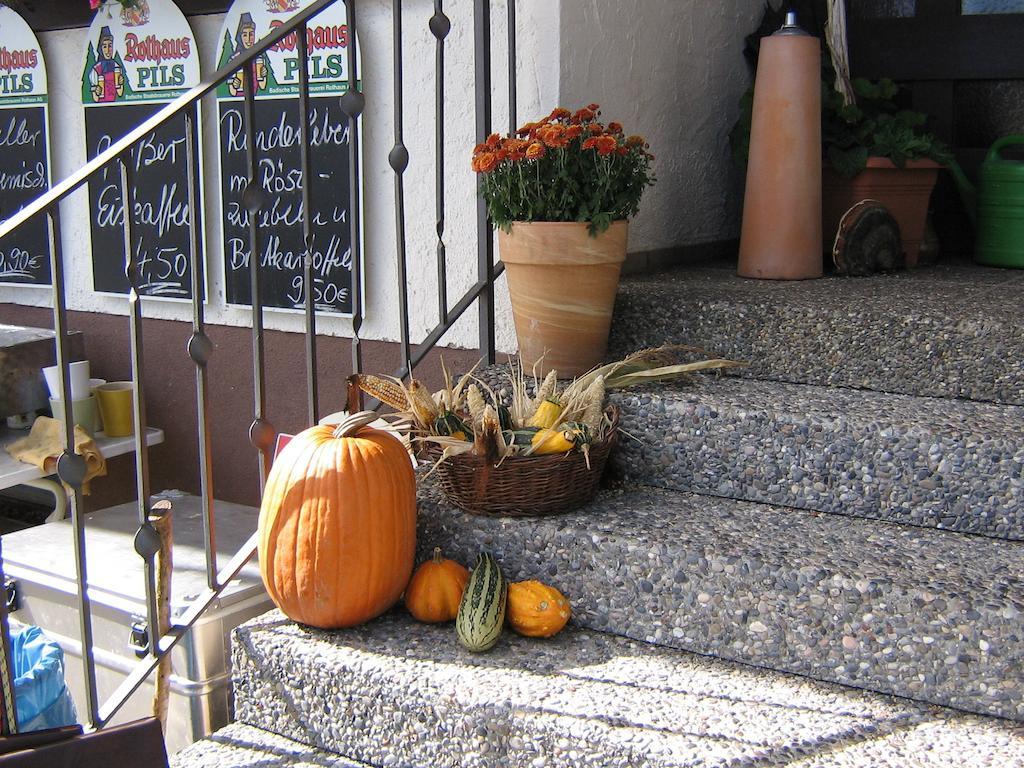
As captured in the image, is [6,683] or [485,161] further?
[485,161]

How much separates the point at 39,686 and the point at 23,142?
2.32 meters

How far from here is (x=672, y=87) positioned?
9.16 ft

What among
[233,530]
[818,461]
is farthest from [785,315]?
[233,530]

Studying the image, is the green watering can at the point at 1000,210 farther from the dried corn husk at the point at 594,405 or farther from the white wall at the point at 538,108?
the dried corn husk at the point at 594,405

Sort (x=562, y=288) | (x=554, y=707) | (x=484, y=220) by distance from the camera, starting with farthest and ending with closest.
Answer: (x=484, y=220) → (x=562, y=288) → (x=554, y=707)

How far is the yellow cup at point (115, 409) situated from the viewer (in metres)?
3.21

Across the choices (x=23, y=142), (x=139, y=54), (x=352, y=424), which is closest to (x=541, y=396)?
(x=352, y=424)

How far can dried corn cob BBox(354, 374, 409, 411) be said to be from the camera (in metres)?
2.01

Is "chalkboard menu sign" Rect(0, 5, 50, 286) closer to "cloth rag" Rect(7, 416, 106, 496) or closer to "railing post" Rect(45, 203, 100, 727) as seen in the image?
"cloth rag" Rect(7, 416, 106, 496)

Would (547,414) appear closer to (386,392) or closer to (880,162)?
(386,392)

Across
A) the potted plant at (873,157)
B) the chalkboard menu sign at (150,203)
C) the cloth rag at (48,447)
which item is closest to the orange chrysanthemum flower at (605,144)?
the potted plant at (873,157)

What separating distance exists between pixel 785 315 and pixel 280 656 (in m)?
1.21

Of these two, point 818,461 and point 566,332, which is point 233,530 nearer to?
point 566,332

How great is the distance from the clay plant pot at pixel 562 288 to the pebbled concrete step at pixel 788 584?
396 millimetres
